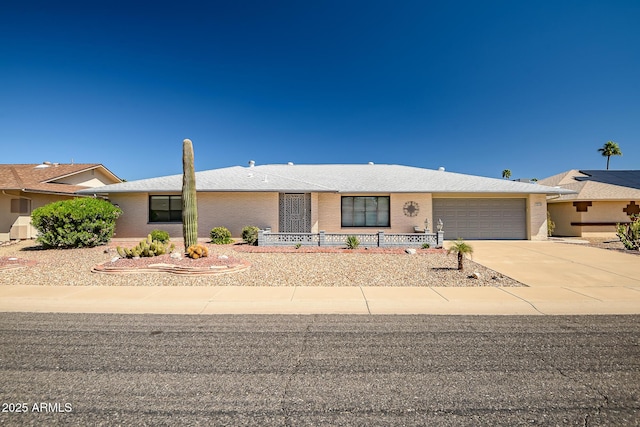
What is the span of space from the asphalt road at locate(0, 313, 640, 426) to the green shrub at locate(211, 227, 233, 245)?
1063cm

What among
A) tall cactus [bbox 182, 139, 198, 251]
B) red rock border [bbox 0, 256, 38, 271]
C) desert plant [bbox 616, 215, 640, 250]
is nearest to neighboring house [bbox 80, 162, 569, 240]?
desert plant [bbox 616, 215, 640, 250]

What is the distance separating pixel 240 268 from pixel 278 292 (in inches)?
120

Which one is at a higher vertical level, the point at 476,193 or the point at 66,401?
the point at 476,193

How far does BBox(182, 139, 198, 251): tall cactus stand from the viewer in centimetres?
1313

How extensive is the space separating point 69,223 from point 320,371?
51.7ft

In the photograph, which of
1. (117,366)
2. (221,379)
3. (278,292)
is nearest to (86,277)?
(278,292)

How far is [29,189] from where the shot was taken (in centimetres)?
1820

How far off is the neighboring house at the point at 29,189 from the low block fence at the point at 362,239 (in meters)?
13.6

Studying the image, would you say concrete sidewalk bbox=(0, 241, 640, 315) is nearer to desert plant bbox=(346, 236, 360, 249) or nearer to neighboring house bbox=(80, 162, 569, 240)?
desert plant bbox=(346, 236, 360, 249)

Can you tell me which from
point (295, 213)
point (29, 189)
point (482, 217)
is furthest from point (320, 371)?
point (29, 189)

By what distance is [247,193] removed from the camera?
60.8ft

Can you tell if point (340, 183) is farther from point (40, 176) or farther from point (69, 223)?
point (40, 176)

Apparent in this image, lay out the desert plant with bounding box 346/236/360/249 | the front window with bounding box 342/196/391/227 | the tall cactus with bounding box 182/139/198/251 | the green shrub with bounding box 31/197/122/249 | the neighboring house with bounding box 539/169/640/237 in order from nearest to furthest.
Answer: the tall cactus with bounding box 182/139/198/251 < the green shrub with bounding box 31/197/122/249 < the desert plant with bounding box 346/236/360/249 < the front window with bounding box 342/196/391/227 < the neighboring house with bounding box 539/169/640/237

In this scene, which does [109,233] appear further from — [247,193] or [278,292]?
[278,292]
